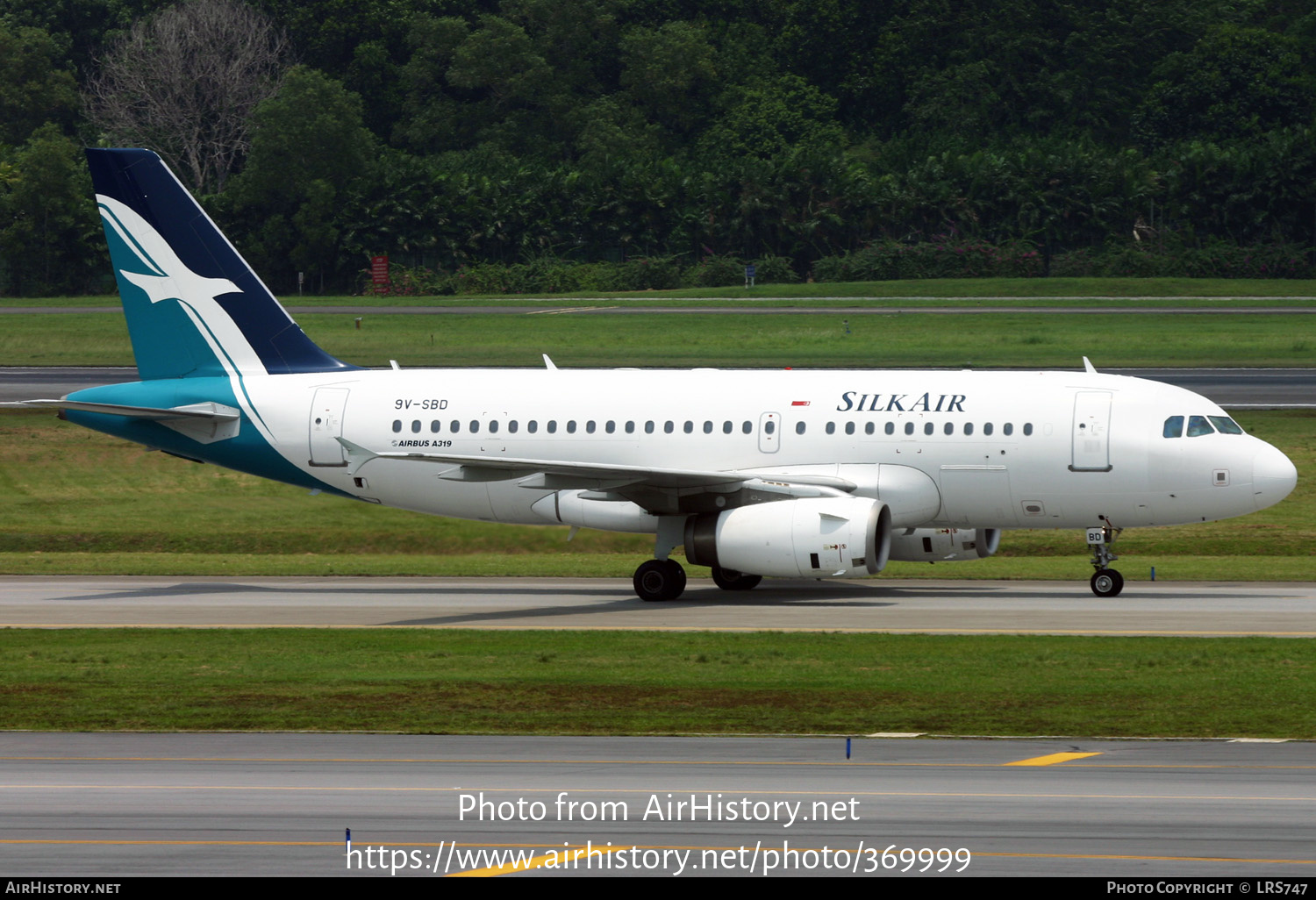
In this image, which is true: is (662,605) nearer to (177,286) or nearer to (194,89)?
(177,286)

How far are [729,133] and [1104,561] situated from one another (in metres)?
94.3

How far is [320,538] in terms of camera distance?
43.8 m

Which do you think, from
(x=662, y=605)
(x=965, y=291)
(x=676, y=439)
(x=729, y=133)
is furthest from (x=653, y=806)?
(x=729, y=133)

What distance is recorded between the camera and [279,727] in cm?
2106

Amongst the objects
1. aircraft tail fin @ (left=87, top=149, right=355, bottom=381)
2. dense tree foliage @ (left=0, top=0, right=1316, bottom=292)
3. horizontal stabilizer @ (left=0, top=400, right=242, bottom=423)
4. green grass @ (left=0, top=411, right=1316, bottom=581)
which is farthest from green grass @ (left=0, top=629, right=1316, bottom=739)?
dense tree foliage @ (left=0, top=0, right=1316, bottom=292)

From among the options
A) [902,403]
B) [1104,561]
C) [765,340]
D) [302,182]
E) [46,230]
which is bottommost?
[1104,561]

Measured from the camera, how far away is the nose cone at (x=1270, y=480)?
3306 centimetres

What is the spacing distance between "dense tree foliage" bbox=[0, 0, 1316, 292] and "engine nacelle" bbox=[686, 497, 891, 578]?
76.5 meters

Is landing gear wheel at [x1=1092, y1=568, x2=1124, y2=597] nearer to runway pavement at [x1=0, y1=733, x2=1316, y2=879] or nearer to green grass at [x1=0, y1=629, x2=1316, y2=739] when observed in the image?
green grass at [x1=0, y1=629, x2=1316, y2=739]

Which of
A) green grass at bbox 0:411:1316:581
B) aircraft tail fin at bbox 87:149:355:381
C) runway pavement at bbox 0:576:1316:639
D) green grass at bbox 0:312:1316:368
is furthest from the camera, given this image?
green grass at bbox 0:312:1316:368

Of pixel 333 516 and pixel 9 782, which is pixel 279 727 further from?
pixel 333 516

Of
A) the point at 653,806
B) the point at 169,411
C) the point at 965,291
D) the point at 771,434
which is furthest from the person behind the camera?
the point at 965,291

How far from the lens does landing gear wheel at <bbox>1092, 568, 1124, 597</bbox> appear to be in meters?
33.3

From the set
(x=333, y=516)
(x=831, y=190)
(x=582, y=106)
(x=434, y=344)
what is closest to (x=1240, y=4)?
(x=831, y=190)
